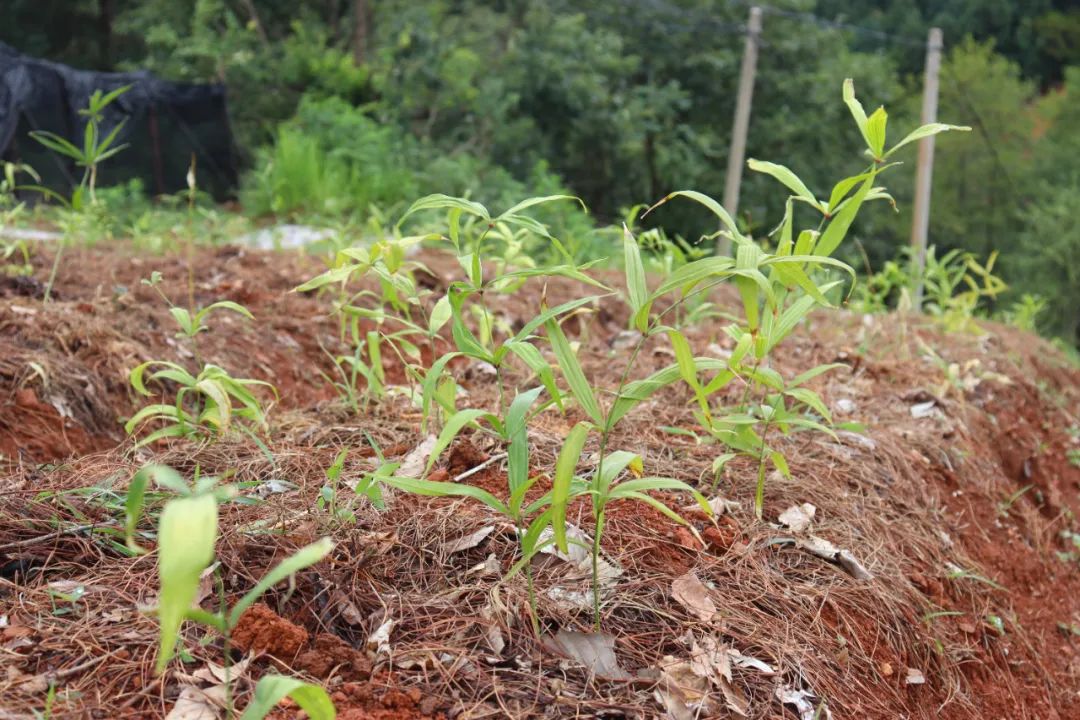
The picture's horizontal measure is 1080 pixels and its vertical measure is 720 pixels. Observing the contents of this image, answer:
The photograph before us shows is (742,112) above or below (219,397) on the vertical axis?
below

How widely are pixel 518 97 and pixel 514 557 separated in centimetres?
1251

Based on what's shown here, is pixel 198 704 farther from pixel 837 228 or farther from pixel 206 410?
pixel 837 228

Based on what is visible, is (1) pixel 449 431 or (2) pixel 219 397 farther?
(2) pixel 219 397

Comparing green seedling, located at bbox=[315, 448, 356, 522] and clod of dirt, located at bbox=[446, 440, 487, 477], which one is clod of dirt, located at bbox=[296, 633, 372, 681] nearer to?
green seedling, located at bbox=[315, 448, 356, 522]

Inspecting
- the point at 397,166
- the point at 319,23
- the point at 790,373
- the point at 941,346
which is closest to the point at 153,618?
the point at 790,373

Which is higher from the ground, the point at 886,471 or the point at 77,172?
the point at 886,471

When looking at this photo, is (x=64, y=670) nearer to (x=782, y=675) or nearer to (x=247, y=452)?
(x=247, y=452)

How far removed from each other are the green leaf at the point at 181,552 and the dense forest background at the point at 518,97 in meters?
8.48

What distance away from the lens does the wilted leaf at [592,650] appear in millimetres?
1457

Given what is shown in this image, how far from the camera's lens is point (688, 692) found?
1.43 meters

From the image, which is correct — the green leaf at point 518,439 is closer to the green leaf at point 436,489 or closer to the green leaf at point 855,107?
the green leaf at point 436,489

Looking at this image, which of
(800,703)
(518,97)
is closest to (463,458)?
(800,703)

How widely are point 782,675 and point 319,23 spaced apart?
16227 mm

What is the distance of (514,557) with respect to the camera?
168 cm
